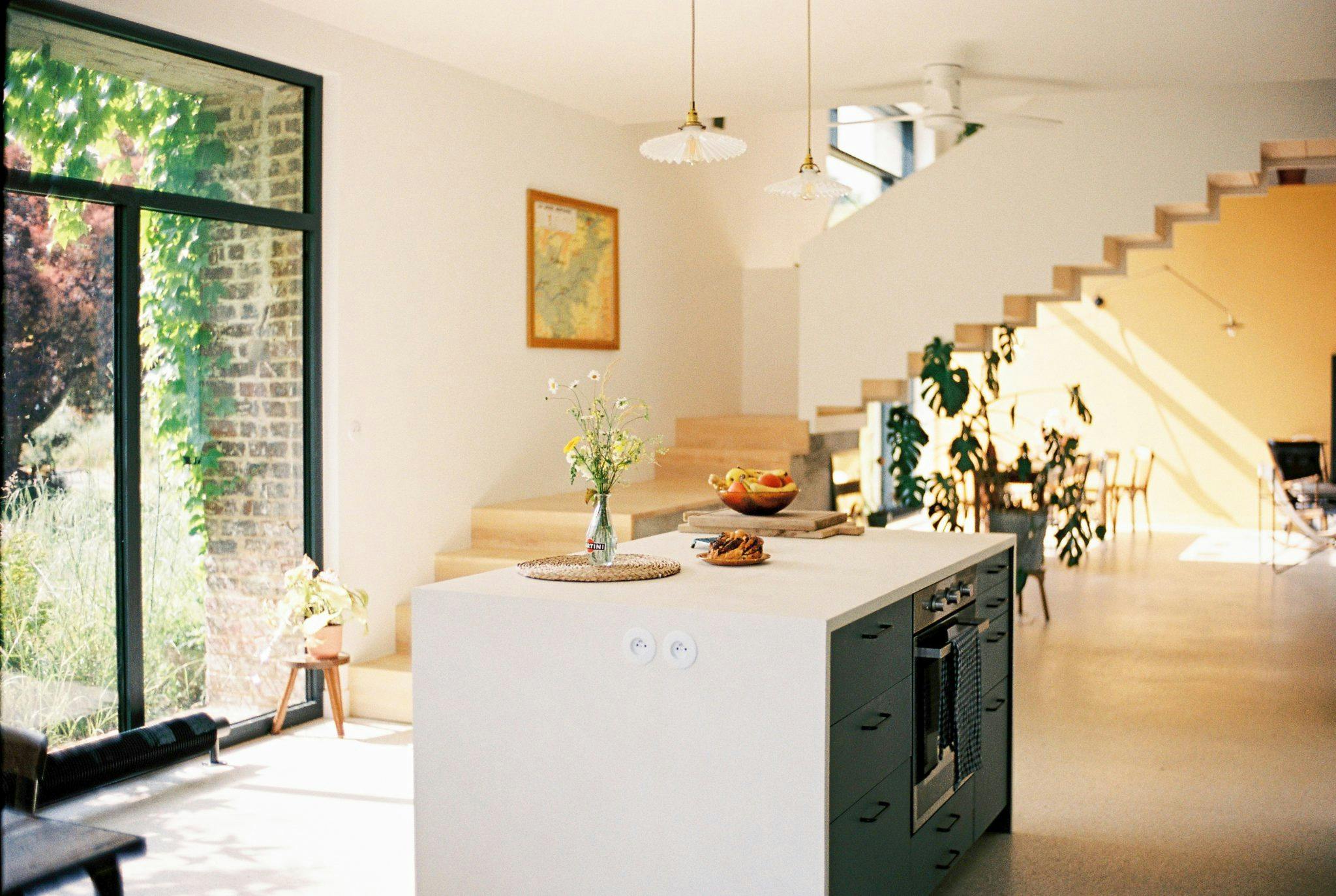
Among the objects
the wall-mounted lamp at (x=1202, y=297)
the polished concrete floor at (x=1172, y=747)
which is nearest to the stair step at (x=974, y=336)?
the polished concrete floor at (x=1172, y=747)

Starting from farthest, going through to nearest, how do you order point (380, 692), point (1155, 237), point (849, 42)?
point (1155, 237) < point (849, 42) < point (380, 692)

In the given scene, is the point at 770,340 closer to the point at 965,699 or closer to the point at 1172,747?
the point at 1172,747

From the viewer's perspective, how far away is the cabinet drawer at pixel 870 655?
256 cm

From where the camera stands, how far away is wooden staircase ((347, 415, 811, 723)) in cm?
544

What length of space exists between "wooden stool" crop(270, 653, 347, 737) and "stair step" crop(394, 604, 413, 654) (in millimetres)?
553

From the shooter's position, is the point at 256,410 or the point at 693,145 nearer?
the point at 693,145

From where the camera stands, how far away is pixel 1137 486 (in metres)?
12.4

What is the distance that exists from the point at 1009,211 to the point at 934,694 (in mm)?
4324

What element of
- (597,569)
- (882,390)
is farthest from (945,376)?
(597,569)

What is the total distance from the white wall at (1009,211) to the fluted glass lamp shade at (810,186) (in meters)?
2.38

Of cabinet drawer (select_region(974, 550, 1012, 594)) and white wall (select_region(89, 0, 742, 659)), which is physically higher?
white wall (select_region(89, 0, 742, 659))

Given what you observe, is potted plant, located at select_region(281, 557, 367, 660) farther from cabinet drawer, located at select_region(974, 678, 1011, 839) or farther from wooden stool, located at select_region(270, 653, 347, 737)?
cabinet drawer, located at select_region(974, 678, 1011, 839)

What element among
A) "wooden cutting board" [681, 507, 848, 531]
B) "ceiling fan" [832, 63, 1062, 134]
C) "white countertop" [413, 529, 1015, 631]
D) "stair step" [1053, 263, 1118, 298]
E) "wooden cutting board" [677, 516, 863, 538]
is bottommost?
"white countertop" [413, 529, 1015, 631]

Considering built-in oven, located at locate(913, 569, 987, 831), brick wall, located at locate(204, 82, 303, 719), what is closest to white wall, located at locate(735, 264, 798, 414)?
brick wall, located at locate(204, 82, 303, 719)
